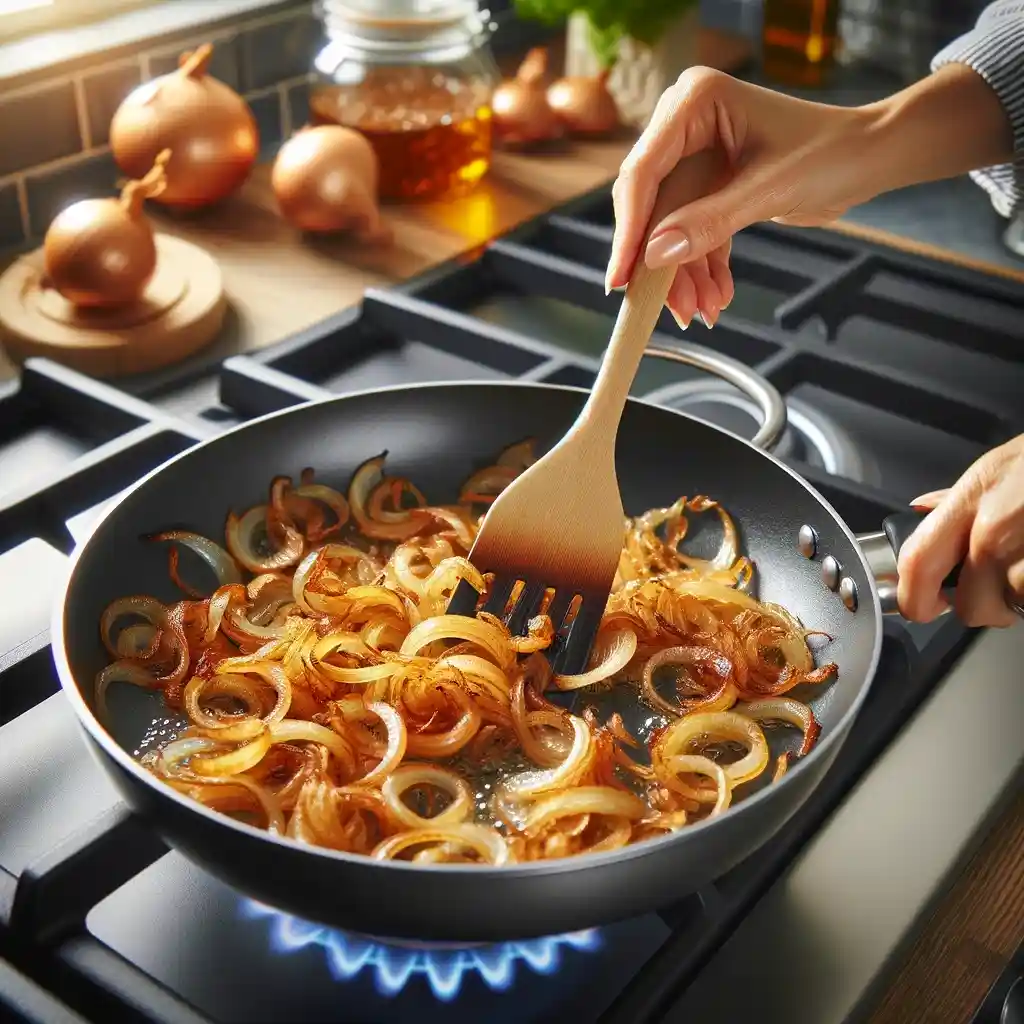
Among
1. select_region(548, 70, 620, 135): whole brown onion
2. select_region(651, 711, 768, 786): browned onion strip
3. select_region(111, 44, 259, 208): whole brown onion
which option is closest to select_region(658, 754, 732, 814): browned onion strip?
select_region(651, 711, 768, 786): browned onion strip

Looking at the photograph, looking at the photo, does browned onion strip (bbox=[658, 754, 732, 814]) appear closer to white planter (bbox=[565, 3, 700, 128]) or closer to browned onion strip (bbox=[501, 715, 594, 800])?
browned onion strip (bbox=[501, 715, 594, 800])

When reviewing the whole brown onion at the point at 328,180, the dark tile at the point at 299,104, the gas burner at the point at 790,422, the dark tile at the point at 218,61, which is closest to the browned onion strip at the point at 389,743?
the gas burner at the point at 790,422

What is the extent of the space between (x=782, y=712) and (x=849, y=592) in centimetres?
10

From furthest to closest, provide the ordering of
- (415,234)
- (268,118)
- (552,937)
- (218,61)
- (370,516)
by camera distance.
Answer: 1. (268,118)
2. (218,61)
3. (415,234)
4. (370,516)
5. (552,937)

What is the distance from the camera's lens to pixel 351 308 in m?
1.35

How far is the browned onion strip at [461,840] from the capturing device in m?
0.69

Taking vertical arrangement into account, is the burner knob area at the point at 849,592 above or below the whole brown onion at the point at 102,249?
below

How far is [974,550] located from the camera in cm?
81

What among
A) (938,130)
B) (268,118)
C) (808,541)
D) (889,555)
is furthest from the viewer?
(268,118)

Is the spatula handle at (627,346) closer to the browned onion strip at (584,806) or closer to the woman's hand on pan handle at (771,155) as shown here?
the woman's hand on pan handle at (771,155)

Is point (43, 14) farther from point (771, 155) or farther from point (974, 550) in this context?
point (974, 550)

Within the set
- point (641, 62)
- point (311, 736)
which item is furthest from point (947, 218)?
point (311, 736)

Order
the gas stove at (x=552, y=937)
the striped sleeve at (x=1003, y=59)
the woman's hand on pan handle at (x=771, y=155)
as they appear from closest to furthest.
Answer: the gas stove at (x=552, y=937)
the woman's hand on pan handle at (x=771, y=155)
the striped sleeve at (x=1003, y=59)

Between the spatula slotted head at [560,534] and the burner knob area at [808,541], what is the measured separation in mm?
148
